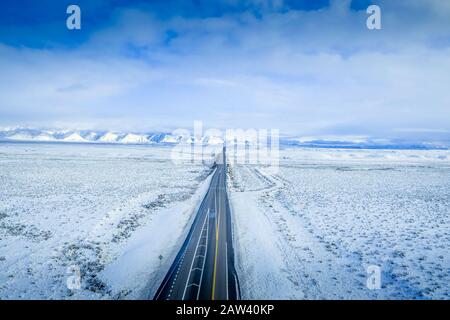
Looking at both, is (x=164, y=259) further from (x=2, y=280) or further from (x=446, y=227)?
(x=446, y=227)

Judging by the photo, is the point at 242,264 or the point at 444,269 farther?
the point at 242,264

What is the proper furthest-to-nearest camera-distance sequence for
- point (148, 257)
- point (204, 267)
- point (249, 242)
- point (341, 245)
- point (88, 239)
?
1. point (249, 242)
2. point (88, 239)
3. point (341, 245)
4. point (148, 257)
5. point (204, 267)

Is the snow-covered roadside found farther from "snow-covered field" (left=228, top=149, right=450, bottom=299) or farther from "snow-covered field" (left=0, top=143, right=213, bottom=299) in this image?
"snow-covered field" (left=228, top=149, right=450, bottom=299)

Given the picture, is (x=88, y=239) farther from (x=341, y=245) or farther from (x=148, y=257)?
(x=341, y=245)

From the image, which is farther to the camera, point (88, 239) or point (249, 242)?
point (249, 242)

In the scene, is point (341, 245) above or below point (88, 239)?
below

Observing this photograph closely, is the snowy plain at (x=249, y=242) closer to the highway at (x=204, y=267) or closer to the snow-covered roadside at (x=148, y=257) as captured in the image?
the snow-covered roadside at (x=148, y=257)

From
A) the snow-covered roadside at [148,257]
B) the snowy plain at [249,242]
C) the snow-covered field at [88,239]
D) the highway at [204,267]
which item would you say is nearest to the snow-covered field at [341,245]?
the snowy plain at [249,242]

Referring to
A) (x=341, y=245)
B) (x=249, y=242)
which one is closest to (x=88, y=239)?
(x=249, y=242)

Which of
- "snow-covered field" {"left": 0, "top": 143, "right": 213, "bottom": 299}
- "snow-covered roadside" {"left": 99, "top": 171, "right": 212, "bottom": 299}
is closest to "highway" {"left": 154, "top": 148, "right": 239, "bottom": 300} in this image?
"snow-covered roadside" {"left": 99, "top": 171, "right": 212, "bottom": 299}
